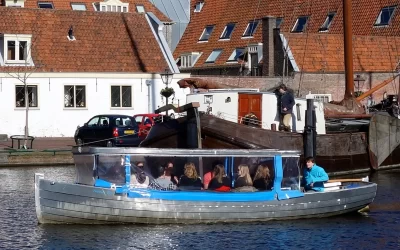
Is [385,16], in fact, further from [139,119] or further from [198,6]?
[139,119]

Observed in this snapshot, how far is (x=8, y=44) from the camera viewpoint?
5344 centimetres

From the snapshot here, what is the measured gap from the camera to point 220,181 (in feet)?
84.3

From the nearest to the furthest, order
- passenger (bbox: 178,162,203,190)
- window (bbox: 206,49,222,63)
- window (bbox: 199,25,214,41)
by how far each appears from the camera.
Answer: passenger (bbox: 178,162,203,190), window (bbox: 206,49,222,63), window (bbox: 199,25,214,41)

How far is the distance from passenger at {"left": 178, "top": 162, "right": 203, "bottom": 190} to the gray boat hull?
422 millimetres

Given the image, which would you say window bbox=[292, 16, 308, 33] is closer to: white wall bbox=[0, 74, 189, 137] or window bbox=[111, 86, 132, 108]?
white wall bbox=[0, 74, 189, 137]

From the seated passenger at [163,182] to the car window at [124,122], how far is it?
2069 centimetres

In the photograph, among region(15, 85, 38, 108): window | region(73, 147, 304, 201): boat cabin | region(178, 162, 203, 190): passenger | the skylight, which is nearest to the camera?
region(73, 147, 304, 201): boat cabin

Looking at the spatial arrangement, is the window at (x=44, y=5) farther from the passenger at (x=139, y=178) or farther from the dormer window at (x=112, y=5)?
the passenger at (x=139, y=178)

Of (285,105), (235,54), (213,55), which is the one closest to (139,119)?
(285,105)

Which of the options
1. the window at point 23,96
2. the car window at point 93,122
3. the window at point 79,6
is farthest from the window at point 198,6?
the car window at point 93,122

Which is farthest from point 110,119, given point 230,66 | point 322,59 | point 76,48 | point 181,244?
point 181,244

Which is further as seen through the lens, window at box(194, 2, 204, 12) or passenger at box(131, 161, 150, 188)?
window at box(194, 2, 204, 12)

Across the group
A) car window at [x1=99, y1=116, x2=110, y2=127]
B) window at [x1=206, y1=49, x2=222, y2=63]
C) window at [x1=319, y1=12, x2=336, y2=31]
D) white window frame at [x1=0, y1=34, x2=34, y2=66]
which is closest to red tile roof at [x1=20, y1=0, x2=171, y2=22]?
window at [x1=206, y1=49, x2=222, y2=63]

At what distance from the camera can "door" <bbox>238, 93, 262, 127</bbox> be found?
119 feet
